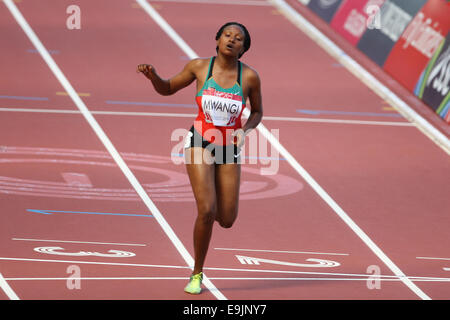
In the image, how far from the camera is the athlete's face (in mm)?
9609

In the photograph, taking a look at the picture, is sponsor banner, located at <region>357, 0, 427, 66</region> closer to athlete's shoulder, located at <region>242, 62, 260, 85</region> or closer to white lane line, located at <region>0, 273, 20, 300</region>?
athlete's shoulder, located at <region>242, 62, 260, 85</region>

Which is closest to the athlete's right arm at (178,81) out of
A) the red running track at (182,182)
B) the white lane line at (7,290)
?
the red running track at (182,182)

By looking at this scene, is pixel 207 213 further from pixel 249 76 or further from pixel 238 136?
pixel 249 76

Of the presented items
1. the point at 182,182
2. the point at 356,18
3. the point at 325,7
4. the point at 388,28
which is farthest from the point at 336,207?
the point at 325,7

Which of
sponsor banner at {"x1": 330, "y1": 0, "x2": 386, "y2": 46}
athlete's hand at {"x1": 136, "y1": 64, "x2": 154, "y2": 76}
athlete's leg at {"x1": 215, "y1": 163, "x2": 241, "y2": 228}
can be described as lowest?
athlete's leg at {"x1": 215, "y1": 163, "x2": 241, "y2": 228}

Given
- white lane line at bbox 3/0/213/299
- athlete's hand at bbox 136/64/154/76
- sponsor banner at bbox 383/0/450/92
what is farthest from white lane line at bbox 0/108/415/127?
athlete's hand at bbox 136/64/154/76

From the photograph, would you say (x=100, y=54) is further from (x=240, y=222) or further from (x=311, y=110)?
(x=240, y=222)

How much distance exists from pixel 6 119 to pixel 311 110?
4319 mm

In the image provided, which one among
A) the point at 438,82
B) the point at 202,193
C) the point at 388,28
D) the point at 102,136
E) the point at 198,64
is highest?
the point at 388,28

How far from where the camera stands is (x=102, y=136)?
1544 cm

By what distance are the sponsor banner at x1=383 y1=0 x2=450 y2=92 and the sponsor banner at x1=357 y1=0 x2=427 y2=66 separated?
161 mm

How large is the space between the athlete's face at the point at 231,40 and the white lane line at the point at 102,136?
194 cm

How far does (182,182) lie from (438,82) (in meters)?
4.76

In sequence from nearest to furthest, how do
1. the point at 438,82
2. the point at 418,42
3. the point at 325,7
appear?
the point at 438,82, the point at 418,42, the point at 325,7
